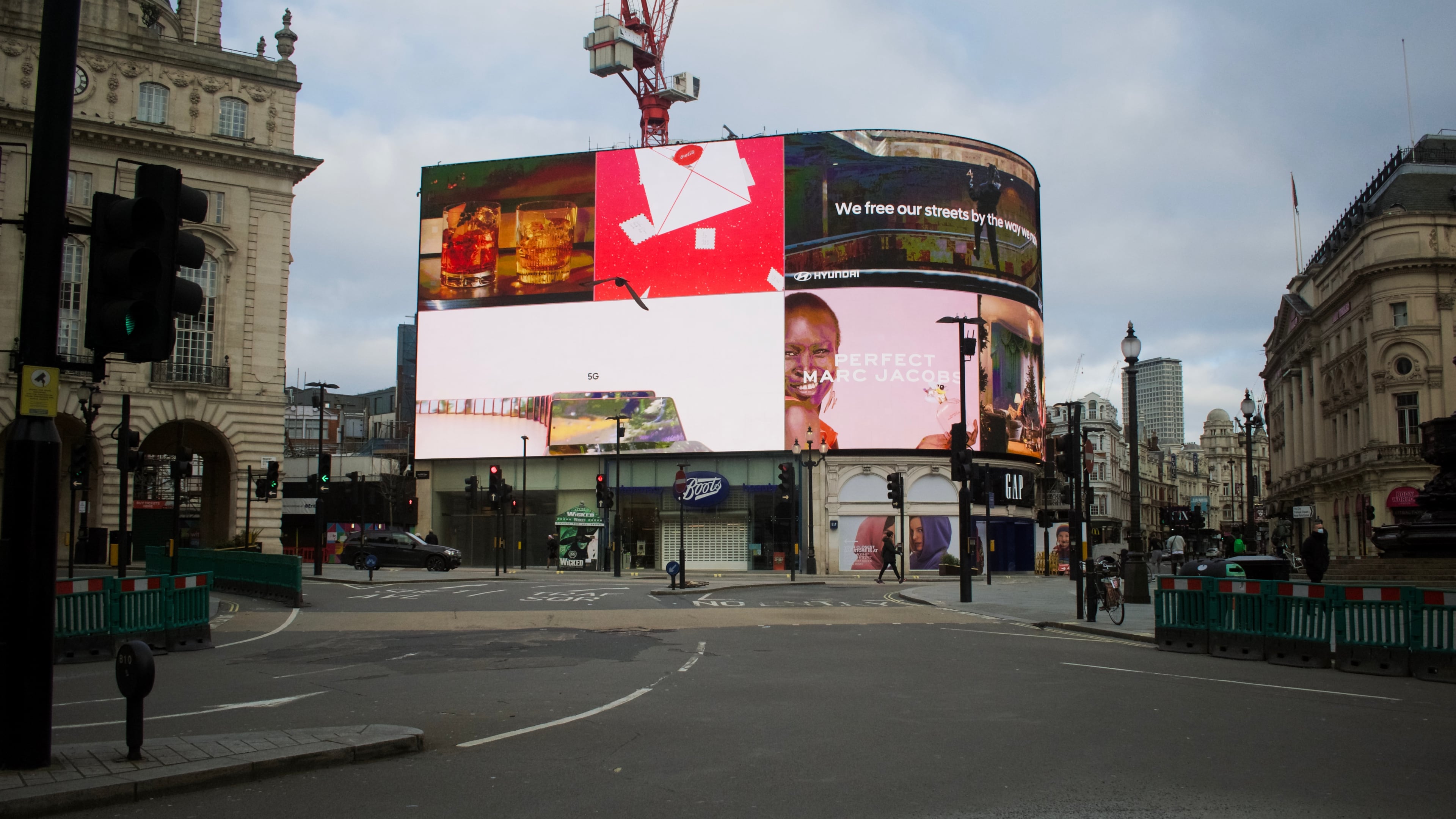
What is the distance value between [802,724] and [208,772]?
4.81m

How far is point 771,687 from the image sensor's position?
1231 cm

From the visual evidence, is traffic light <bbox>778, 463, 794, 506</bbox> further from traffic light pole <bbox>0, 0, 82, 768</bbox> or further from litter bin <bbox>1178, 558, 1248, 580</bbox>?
traffic light pole <bbox>0, 0, 82, 768</bbox>

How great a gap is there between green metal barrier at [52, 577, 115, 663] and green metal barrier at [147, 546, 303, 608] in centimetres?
875

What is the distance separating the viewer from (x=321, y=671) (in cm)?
1405

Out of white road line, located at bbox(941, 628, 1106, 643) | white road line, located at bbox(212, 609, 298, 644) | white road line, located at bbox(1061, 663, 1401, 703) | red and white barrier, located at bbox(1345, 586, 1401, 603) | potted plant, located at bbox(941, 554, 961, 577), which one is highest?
red and white barrier, located at bbox(1345, 586, 1401, 603)

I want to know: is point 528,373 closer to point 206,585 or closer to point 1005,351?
point 1005,351

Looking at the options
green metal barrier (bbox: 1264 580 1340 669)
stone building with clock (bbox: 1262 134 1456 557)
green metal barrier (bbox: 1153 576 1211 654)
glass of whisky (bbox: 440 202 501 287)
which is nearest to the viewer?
green metal barrier (bbox: 1264 580 1340 669)

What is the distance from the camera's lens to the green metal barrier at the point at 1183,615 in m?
16.6

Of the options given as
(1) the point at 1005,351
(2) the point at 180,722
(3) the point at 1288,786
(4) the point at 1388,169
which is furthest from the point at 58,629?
(4) the point at 1388,169

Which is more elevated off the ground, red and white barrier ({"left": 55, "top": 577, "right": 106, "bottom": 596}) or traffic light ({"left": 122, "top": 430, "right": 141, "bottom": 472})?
traffic light ({"left": 122, "top": 430, "right": 141, "bottom": 472})

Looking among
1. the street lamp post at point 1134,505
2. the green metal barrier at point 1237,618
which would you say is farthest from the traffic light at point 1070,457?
the green metal barrier at point 1237,618

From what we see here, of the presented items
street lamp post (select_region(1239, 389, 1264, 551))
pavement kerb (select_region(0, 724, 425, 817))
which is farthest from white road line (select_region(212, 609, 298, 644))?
street lamp post (select_region(1239, 389, 1264, 551))

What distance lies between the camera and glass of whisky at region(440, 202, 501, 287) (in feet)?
206

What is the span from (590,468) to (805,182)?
1908cm
